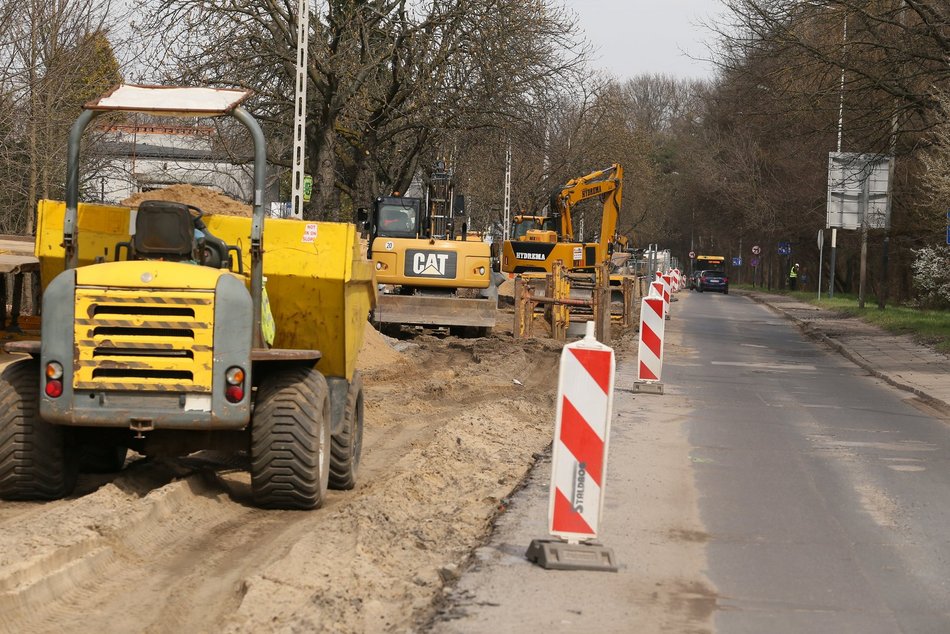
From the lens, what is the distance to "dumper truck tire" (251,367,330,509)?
7.68 m

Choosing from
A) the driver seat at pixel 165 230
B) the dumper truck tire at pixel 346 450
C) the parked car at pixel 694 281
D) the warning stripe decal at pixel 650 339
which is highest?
the driver seat at pixel 165 230

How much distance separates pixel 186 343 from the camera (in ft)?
23.7

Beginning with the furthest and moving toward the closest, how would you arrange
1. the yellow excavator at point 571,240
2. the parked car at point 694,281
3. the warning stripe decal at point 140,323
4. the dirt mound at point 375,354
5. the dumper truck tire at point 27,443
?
1. the parked car at point 694,281
2. the yellow excavator at point 571,240
3. the dirt mound at point 375,354
4. the dumper truck tire at point 27,443
5. the warning stripe decal at point 140,323

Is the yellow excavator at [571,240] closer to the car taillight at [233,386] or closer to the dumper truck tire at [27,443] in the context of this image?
the dumper truck tire at [27,443]

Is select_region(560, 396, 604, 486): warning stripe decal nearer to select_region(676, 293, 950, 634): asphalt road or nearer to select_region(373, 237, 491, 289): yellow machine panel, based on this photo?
select_region(676, 293, 950, 634): asphalt road

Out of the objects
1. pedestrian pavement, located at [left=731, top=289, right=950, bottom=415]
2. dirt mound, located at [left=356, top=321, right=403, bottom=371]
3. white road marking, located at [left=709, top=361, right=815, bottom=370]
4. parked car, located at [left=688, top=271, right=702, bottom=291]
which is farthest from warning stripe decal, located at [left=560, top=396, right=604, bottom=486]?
parked car, located at [left=688, top=271, right=702, bottom=291]

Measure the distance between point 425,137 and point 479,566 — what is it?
2900 centimetres

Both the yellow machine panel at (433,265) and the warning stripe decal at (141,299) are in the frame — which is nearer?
the warning stripe decal at (141,299)

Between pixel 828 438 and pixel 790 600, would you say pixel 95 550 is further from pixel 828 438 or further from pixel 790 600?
pixel 828 438

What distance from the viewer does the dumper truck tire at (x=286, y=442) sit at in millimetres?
7680

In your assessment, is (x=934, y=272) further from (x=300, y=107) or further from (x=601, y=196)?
(x=300, y=107)

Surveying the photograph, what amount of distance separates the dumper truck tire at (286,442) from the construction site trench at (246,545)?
162mm

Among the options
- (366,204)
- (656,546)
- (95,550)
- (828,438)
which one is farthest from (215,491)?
(366,204)

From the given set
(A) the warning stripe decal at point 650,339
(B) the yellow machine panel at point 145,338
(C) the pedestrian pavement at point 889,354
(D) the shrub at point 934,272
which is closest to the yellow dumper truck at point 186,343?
(B) the yellow machine panel at point 145,338
